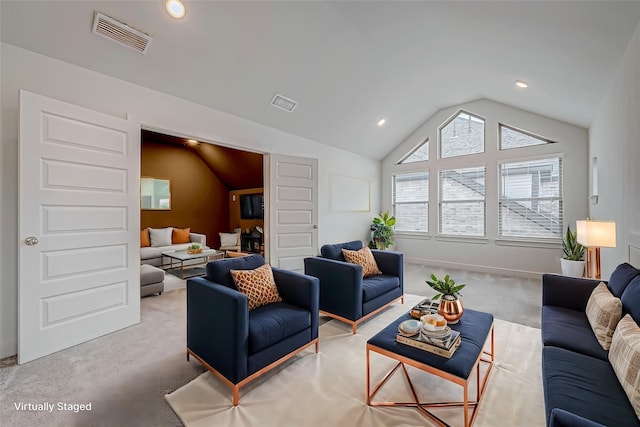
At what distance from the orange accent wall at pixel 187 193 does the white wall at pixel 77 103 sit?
4.17 m

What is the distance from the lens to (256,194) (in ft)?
25.1

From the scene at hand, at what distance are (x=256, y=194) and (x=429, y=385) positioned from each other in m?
6.48

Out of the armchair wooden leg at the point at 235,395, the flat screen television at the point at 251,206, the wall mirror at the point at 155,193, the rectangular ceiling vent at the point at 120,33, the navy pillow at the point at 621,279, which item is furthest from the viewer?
the flat screen television at the point at 251,206

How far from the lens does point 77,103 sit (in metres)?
2.65

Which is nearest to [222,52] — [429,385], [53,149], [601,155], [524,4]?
[53,149]

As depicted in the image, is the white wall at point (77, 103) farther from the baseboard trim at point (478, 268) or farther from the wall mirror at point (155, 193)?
the wall mirror at point (155, 193)

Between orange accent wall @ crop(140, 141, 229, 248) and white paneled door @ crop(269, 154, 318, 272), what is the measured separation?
4.30 meters

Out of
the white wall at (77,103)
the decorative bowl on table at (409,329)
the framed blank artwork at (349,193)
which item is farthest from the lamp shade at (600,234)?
the white wall at (77,103)

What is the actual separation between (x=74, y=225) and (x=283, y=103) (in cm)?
282

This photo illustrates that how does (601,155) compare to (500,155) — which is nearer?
(601,155)

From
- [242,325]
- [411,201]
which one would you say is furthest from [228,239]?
[242,325]

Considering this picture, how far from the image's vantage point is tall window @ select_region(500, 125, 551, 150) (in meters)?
5.00

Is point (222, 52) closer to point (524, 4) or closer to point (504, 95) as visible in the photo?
point (524, 4)

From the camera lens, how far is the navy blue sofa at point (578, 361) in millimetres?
1119
